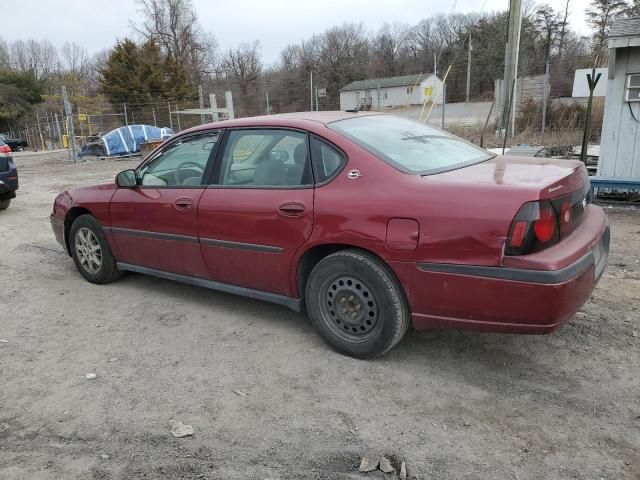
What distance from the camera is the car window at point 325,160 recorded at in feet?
11.1

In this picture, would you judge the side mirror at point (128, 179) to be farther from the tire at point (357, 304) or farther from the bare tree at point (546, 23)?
the bare tree at point (546, 23)

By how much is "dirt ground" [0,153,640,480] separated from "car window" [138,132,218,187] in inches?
42.8

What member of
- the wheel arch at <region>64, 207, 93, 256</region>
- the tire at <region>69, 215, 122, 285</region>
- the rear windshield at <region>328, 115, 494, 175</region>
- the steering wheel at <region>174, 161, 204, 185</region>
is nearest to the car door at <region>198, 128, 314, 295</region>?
the steering wheel at <region>174, 161, 204, 185</region>

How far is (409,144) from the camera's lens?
360cm

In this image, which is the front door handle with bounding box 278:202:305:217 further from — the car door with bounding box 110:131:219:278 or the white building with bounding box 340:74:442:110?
the white building with bounding box 340:74:442:110

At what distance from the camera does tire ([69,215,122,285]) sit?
16.1 feet

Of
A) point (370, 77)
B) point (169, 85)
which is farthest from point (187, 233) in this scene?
point (370, 77)

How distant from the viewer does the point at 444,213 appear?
286 centimetres

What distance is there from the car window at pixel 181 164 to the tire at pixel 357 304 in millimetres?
1378

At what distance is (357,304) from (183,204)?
1.65 m

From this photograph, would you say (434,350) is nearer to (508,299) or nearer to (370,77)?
(508,299)

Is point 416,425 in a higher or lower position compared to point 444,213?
lower

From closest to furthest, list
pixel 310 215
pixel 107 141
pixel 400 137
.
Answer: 1. pixel 310 215
2. pixel 400 137
3. pixel 107 141

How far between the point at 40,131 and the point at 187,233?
39032 millimetres
